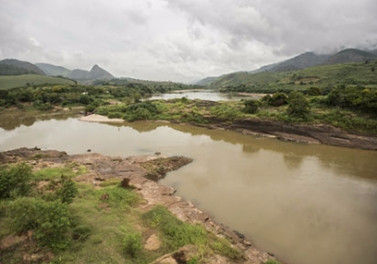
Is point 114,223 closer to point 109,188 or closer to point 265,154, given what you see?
point 109,188

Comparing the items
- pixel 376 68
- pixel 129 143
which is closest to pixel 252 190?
pixel 129 143

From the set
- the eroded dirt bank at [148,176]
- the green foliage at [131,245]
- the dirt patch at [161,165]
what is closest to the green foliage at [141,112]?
the eroded dirt bank at [148,176]

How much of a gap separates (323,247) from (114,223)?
1092 cm

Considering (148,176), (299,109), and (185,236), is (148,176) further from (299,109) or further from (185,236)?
(299,109)

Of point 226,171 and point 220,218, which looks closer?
point 220,218

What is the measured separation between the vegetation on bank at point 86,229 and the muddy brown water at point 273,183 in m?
4.12

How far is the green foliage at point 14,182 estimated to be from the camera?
12855mm

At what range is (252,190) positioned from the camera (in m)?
18.7

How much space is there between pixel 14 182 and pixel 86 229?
6185 millimetres

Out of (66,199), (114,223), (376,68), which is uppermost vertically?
(376,68)

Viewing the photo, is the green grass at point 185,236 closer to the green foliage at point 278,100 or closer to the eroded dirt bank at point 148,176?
the eroded dirt bank at point 148,176

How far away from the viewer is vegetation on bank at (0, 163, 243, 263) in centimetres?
920

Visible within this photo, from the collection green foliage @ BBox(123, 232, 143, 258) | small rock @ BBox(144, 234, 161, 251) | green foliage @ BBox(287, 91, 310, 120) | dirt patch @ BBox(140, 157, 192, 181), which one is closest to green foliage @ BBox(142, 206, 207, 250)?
small rock @ BBox(144, 234, 161, 251)

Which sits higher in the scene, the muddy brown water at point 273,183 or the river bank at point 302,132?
the river bank at point 302,132
